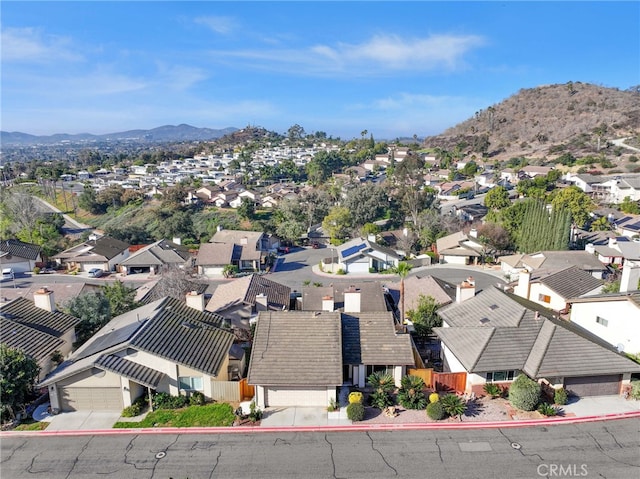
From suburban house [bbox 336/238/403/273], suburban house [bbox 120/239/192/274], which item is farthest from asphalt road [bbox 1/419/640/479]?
suburban house [bbox 120/239/192/274]

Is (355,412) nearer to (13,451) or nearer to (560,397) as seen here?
(560,397)

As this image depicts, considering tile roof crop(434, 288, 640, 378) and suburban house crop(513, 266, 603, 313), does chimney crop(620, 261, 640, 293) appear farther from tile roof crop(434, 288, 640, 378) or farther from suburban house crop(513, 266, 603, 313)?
tile roof crop(434, 288, 640, 378)

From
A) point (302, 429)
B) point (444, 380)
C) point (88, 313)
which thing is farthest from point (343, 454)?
point (88, 313)

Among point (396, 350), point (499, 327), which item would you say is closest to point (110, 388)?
point (396, 350)

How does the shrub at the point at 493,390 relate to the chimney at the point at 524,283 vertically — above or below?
below

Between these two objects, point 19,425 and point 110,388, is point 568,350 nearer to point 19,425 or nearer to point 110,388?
point 110,388

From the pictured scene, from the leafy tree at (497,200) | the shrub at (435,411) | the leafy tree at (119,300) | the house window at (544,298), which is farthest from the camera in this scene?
the leafy tree at (497,200)

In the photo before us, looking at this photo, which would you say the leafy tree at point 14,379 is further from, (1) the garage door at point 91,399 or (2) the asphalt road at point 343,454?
(1) the garage door at point 91,399

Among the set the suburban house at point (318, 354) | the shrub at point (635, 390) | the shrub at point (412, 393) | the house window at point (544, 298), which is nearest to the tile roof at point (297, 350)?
the suburban house at point (318, 354)

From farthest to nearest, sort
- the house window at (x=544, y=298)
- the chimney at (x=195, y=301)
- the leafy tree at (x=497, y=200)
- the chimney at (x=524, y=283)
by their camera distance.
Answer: the leafy tree at (x=497, y=200), the house window at (x=544, y=298), the chimney at (x=524, y=283), the chimney at (x=195, y=301)

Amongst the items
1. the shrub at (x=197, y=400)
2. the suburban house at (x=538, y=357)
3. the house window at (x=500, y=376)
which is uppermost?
the suburban house at (x=538, y=357)
